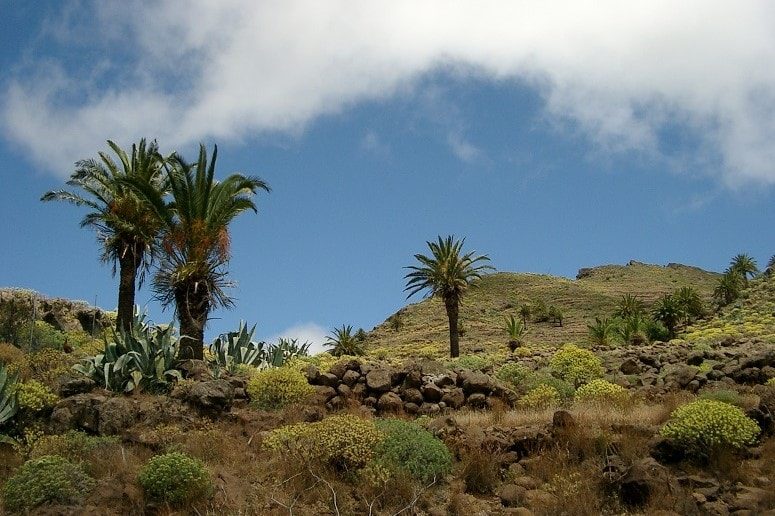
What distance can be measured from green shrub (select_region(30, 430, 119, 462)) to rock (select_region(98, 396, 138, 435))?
2.83ft

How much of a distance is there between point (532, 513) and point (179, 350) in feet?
38.6

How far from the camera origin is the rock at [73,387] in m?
17.2

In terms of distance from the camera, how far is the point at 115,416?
15.5m

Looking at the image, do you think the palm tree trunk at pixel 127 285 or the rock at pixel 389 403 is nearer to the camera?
the rock at pixel 389 403

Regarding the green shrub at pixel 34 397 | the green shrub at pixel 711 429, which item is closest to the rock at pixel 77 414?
the green shrub at pixel 34 397

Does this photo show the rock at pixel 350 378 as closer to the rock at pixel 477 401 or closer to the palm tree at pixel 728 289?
the rock at pixel 477 401

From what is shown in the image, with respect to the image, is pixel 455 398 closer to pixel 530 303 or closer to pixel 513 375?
pixel 513 375

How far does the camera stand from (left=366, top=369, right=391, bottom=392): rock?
18.1 meters

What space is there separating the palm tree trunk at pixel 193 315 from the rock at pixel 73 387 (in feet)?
11.4

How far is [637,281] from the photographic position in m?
104

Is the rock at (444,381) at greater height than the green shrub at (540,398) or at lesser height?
greater

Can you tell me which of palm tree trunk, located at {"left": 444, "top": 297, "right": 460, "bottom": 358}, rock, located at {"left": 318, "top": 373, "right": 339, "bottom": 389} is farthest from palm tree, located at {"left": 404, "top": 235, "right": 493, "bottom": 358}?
rock, located at {"left": 318, "top": 373, "right": 339, "bottom": 389}

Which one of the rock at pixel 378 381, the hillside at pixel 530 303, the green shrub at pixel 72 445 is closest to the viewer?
the green shrub at pixel 72 445

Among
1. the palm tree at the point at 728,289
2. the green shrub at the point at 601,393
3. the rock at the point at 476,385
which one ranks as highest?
the palm tree at the point at 728,289
